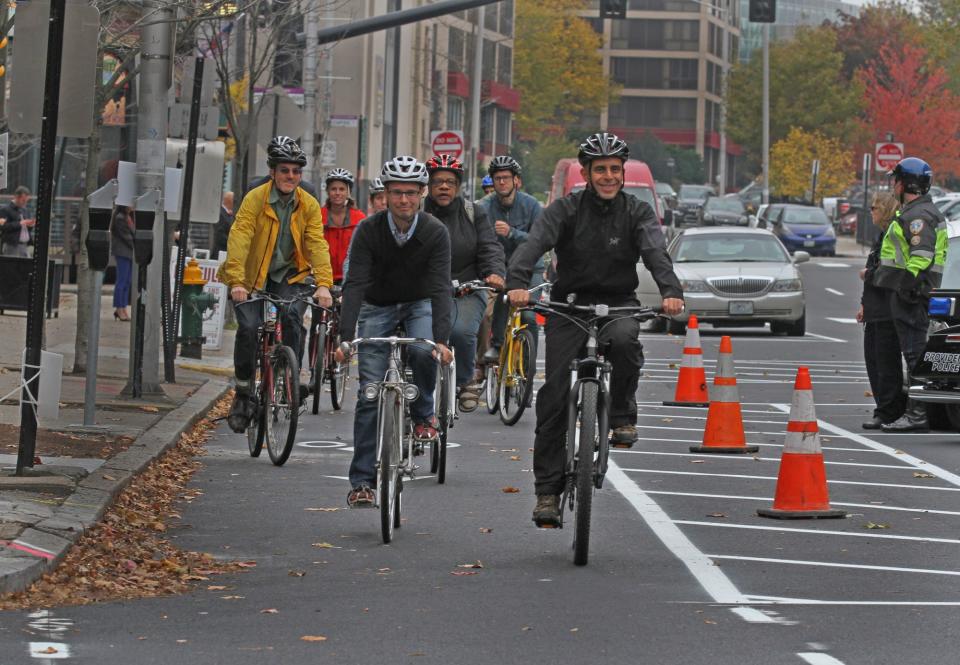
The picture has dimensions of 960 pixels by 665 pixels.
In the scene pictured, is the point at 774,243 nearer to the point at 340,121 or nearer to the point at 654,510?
the point at 340,121

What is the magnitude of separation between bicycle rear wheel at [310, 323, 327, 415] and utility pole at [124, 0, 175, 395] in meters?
1.27

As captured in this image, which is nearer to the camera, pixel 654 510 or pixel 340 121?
pixel 654 510

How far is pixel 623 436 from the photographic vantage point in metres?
10.3

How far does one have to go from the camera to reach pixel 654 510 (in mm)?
11555

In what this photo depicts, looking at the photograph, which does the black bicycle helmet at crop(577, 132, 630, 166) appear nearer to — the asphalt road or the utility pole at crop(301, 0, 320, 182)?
the asphalt road

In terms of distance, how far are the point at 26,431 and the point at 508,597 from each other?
385 centimetres

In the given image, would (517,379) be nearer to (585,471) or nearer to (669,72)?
(585,471)

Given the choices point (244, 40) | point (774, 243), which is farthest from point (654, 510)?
point (244, 40)

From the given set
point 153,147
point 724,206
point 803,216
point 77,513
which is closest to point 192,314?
point 153,147

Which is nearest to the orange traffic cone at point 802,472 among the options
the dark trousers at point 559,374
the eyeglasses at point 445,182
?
the dark trousers at point 559,374

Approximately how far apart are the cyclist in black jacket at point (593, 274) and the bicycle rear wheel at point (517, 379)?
19.8 ft

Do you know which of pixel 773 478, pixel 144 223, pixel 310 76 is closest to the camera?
pixel 773 478

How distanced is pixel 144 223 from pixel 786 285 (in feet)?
51.9

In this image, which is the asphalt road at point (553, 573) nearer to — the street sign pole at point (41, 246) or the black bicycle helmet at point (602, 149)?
the street sign pole at point (41, 246)
